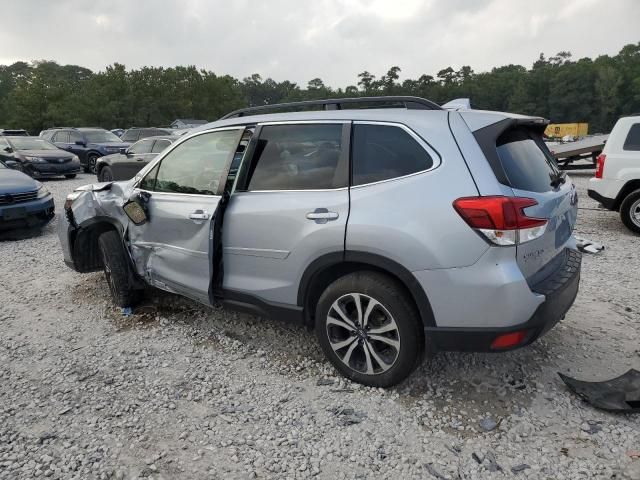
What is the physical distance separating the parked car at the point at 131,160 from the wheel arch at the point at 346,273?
31.1 feet

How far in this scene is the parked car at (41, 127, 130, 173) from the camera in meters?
17.4

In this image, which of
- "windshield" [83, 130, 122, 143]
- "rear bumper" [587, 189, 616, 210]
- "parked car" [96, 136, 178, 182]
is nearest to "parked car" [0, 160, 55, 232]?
"parked car" [96, 136, 178, 182]

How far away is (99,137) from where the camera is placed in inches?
713

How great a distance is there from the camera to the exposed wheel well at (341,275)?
2.55 m

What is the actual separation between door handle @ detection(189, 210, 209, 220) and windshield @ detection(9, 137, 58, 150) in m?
14.2

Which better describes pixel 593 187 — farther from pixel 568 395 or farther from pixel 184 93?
pixel 184 93

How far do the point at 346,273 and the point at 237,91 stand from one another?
6973cm

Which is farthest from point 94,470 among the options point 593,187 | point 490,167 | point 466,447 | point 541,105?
point 541,105

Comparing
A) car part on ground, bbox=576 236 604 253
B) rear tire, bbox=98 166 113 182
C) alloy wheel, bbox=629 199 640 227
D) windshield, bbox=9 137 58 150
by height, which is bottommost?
car part on ground, bbox=576 236 604 253

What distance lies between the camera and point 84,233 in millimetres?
4418

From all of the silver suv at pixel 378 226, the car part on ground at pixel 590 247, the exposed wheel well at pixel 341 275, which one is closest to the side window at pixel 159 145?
the silver suv at pixel 378 226

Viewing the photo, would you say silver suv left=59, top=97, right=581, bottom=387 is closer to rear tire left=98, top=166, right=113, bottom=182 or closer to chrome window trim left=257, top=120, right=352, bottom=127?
chrome window trim left=257, top=120, right=352, bottom=127

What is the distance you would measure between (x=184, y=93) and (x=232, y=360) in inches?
2308

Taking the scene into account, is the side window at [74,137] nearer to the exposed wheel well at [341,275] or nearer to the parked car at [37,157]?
the parked car at [37,157]
